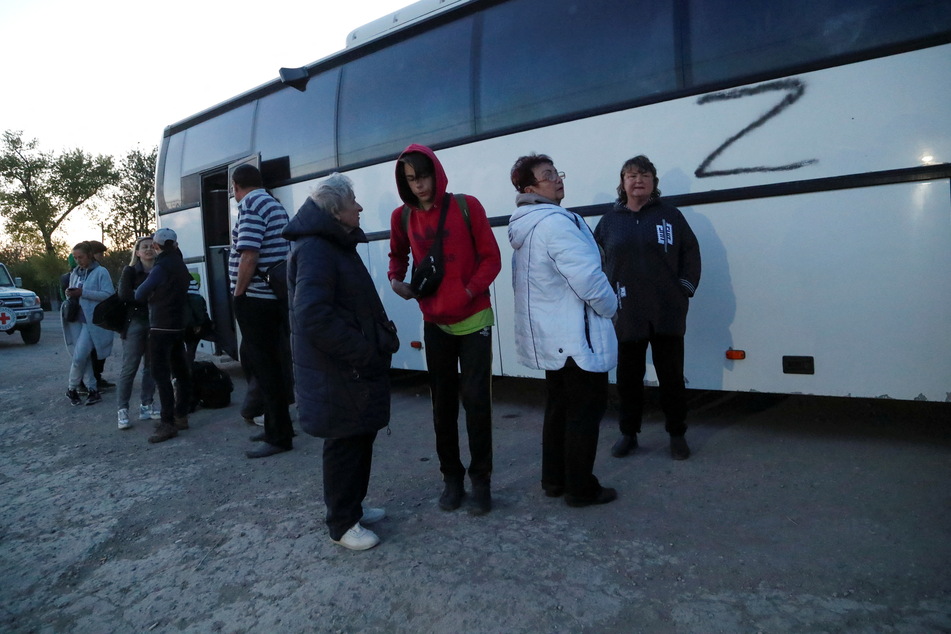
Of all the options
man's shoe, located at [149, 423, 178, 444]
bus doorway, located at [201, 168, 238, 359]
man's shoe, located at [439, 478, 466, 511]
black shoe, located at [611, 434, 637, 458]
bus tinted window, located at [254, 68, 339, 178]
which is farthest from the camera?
bus doorway, located at [201, 168, 238, 359]

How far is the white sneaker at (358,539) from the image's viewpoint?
9.91 feet

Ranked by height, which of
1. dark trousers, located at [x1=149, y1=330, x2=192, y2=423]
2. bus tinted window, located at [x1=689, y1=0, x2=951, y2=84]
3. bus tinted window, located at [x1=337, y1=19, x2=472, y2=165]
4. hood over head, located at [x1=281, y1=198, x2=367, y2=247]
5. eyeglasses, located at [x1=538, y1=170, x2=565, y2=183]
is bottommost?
dark trousers, located at [x1=149, y1=330, x2=192, y2=423]

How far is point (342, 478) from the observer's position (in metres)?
3.03

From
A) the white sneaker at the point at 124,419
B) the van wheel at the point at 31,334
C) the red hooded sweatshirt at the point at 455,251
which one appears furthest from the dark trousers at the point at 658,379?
the van wheel at the point at 31,334

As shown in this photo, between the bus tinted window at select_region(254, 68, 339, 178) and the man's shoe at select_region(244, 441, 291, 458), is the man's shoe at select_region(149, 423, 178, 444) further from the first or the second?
the bus tinted window at select_region(254, 68, 339, 178)

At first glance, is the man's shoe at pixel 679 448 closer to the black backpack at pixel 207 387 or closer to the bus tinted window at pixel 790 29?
the bus tinted window at pixel 790 29

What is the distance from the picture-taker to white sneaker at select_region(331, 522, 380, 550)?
3.02 metres

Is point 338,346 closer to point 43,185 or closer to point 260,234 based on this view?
point 260,234

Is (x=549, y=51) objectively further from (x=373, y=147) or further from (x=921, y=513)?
(x=921, y=513)

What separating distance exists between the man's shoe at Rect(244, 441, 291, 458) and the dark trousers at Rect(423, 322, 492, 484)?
1.81m

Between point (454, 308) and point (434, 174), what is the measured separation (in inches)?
25.9

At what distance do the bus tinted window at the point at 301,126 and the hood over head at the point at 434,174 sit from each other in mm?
3381

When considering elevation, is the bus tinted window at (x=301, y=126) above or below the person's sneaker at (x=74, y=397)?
above

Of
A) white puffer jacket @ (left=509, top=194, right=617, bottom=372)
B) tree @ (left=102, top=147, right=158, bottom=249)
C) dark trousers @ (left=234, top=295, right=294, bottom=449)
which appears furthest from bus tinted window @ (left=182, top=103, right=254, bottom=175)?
tree @ (left=102, top=147, right=158, bottom=249)
